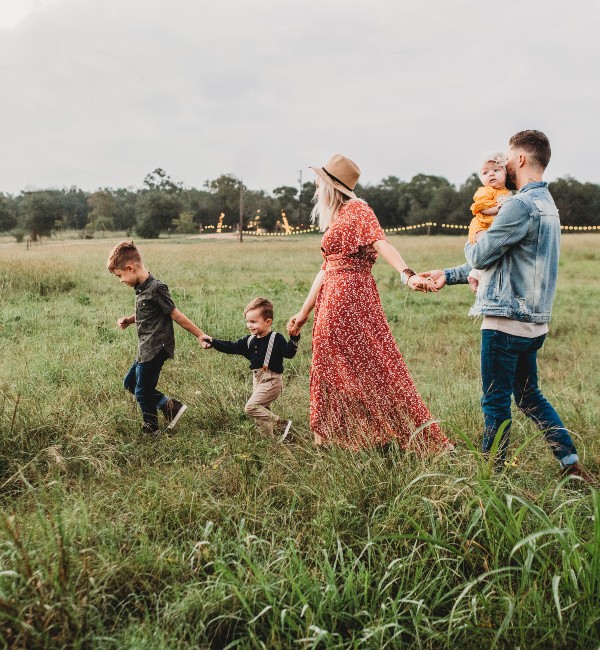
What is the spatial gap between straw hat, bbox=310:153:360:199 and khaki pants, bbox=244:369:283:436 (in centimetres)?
147

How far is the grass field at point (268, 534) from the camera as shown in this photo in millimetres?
2148

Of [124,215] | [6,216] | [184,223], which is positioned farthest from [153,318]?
[124,215]

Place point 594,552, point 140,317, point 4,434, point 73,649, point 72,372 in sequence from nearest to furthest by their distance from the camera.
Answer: point 73,649
point 594,552
point 4,434
point 140,317
point 72,372

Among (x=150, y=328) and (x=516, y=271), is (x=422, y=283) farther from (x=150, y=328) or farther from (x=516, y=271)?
(x=150, y=328)

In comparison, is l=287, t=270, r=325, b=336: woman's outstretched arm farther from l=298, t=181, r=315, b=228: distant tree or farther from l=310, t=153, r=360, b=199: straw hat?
l=298, t=181, r=315, b=228: distant tree

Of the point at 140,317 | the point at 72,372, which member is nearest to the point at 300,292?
the point at 72,372

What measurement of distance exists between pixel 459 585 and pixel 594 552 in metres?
0.55

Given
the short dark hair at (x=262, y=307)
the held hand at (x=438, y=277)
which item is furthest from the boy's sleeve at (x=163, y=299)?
the held hand at (x=438, y=277)

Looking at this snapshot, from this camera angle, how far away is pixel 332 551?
2.67m

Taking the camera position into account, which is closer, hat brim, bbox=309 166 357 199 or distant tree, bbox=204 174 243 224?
hat brim, bbox=309 166 357 199

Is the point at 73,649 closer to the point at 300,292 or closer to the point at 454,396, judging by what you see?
the point at 454,396

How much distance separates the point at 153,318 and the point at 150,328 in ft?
0.27

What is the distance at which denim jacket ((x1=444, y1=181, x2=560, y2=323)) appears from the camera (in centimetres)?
330

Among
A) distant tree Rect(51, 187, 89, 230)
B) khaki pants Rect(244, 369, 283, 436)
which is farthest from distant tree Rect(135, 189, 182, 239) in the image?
khaki pants Rect(244, 369, 283, 436)
